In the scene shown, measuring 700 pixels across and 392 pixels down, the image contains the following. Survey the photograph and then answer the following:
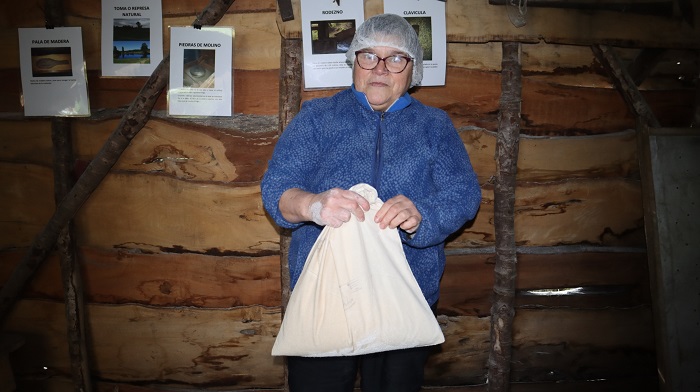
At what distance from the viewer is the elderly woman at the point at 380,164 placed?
4.70 ft

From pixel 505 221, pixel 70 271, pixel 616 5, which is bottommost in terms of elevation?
pixel 70 271

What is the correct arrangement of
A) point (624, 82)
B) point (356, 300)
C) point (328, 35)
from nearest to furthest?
point (356, 300)
point (328, 35)
point (624, 82)

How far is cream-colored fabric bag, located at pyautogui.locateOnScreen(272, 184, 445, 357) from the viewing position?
1270mm

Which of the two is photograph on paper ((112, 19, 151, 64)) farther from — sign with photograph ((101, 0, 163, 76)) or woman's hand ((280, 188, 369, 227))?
woman's hand ((280, 188, 369, 227))

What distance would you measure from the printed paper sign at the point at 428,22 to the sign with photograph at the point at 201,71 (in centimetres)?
69

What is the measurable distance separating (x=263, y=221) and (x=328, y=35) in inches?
32.3

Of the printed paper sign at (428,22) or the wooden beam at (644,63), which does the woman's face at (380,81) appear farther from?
the wooden beam at (644,63)

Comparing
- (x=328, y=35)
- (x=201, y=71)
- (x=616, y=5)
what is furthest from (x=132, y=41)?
(x=616, y=5)

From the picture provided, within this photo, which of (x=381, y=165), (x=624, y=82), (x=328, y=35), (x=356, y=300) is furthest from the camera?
(x=624, y=82)

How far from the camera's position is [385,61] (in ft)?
4.95

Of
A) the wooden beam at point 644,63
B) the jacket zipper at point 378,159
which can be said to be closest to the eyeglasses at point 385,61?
the jacket zipper at point 378,159

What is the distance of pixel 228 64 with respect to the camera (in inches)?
77.5

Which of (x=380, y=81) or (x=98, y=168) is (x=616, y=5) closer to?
(x=380, y=81)

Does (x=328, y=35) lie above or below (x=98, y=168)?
above
